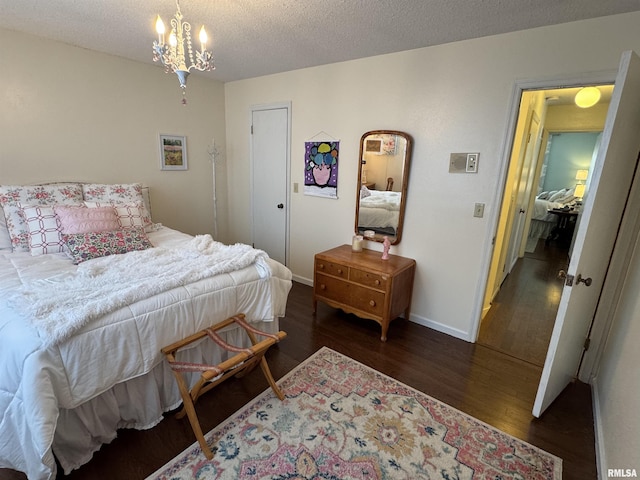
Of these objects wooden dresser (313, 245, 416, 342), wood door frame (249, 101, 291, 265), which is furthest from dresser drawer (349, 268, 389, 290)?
wood door frame (249, 101, 291, 265)

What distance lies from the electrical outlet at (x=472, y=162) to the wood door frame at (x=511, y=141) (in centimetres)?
18

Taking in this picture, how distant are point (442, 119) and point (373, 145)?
0.64 metres

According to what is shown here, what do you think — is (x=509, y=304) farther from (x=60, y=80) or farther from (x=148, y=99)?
(x=60, y=80)

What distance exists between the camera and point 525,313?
3281 millimetres

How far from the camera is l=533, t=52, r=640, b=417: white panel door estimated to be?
1528 mm

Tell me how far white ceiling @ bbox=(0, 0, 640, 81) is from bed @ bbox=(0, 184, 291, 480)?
1.36 metres

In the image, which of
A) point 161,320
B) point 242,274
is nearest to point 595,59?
point 242,274

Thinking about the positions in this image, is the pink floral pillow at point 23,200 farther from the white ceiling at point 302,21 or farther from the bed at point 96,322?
the white ceiling at point 302,21

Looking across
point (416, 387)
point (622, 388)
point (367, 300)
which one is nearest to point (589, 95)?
point (622, 388)

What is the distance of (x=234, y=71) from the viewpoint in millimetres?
3492

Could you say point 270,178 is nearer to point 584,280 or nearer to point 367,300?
point 367,300

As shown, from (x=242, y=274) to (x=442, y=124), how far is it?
6.54ft

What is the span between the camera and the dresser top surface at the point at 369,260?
268 cm

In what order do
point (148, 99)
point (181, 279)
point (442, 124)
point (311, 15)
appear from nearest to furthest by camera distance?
point (181, 279) < point (311, 15) < point (442, 124) < point (148, 99)
